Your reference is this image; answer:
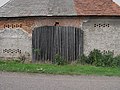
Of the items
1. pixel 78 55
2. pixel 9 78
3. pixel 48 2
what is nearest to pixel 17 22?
pixel 48 2

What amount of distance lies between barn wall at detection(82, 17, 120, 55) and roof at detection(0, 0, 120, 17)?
521 millimetres

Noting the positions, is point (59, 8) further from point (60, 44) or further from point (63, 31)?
point (60, 44)

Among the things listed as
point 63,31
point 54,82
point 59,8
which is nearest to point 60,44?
point 63,31

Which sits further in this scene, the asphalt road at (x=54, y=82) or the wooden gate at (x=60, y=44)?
the wooden gate at (x=60, y=44)

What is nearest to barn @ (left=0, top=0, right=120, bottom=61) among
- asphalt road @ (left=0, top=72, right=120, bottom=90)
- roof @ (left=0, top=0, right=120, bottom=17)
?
roof @ (left=0, top=0, right=120, bottom=17)

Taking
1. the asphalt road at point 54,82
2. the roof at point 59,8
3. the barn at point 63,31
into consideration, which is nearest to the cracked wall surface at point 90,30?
the barn at point 63,31

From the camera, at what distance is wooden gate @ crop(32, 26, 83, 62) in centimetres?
1789

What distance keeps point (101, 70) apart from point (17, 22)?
22.2 feet

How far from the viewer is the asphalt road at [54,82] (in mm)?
9922

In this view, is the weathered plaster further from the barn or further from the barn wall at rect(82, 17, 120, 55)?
the barn wall at rect(82, 17, 120, 55)

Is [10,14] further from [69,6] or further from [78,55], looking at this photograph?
[78,55]

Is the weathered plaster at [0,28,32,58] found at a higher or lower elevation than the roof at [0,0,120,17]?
lower

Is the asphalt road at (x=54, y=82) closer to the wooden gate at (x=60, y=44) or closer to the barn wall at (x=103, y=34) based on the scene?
the wooden gate at (x=60, y=44)

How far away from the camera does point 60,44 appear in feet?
59.0
